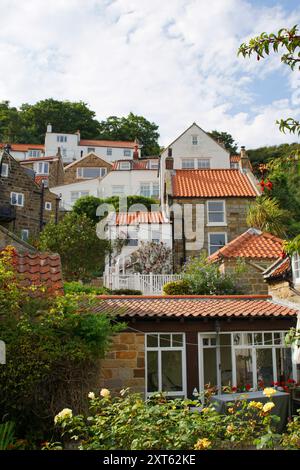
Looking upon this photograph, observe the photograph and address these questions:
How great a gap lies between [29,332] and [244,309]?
27.5ft

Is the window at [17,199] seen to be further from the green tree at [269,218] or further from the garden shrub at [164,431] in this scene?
the garden shrub at [164,431]

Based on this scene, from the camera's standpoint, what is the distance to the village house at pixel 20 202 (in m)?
39.3

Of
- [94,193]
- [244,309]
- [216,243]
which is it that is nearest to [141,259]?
[216,243]

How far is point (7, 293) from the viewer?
842 centimetres

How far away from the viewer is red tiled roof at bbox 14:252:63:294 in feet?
34.1

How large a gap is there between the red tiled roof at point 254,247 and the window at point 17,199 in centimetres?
2093

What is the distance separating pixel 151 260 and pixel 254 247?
22.3 ft

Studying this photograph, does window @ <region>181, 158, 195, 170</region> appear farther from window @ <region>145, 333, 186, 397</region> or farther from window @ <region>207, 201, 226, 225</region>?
window @ <region>145, 333, 186, 397</region>

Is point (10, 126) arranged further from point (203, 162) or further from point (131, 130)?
point (203, 162)

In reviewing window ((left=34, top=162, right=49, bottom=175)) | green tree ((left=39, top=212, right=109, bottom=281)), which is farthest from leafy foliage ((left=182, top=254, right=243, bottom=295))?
window ((left=34, top=162, right=49, bottom=175))

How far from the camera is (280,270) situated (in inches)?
610

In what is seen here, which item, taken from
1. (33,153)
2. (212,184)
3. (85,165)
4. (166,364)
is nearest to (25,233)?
(212,184)
